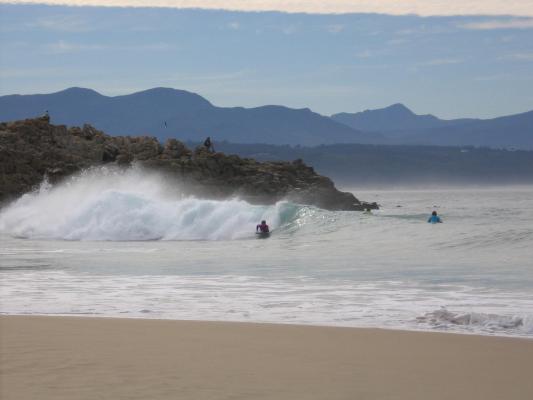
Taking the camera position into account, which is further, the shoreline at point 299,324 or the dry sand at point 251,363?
the shoreline at point 299,324

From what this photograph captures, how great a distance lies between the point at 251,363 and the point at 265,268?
11012mm

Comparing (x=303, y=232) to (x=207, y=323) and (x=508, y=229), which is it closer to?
(x=508, y=229)

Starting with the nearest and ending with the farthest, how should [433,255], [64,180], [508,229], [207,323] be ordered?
1. [207,323]
2. [433,255]
3. [508,229]
4. [64,180]

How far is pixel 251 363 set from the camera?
25.5ft

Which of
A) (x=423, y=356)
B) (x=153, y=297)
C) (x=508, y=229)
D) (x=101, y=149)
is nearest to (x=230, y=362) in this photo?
(x=423, y=356)

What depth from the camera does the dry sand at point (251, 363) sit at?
21.9ft

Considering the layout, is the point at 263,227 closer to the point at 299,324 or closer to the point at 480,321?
the point at 299,324

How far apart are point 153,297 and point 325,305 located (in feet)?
8.64

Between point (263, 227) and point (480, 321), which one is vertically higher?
point (480, 321)

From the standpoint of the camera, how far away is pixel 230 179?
52438mm

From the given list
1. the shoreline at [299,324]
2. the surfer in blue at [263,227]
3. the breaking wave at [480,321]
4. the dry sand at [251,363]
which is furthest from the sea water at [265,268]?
the dry sand at [251,363]

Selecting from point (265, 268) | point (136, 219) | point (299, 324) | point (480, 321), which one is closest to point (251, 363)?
point (299, 324)

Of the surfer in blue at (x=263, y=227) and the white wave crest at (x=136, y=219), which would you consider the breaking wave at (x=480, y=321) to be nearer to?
the surfer in blue at (x=263, y=227)

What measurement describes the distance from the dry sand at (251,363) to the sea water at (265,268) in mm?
1163
